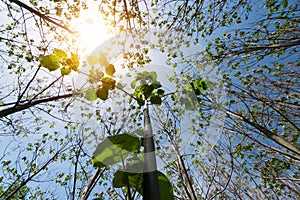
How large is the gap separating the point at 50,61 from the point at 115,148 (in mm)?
674

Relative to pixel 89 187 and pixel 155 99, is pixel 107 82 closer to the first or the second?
pixel 155 99

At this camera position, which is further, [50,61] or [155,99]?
[155,99]

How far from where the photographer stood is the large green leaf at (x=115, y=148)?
710mm

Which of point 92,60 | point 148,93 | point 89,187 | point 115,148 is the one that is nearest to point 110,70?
point 92,60

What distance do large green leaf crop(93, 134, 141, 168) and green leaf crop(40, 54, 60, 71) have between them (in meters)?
0.61

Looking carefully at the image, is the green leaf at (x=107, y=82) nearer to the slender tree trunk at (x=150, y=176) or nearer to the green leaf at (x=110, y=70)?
A: the green leaf at (x=110, y=70)

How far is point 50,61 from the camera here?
1041 mm

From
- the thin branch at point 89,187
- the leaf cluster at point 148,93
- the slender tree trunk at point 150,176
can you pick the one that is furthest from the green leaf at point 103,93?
the thin branch at point 89,187

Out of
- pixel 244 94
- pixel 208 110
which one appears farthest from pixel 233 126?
pixel 208 110

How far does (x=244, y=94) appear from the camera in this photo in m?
4.51

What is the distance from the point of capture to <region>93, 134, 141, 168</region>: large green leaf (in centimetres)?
71

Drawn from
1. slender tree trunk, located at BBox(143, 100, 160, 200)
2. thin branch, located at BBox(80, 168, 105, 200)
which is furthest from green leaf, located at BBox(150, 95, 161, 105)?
thin branch, located at BBox(80, 168, 105, 200)

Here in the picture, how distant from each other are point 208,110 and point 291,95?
204 centimetres

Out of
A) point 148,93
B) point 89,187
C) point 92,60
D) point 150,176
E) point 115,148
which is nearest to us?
point 150,176
